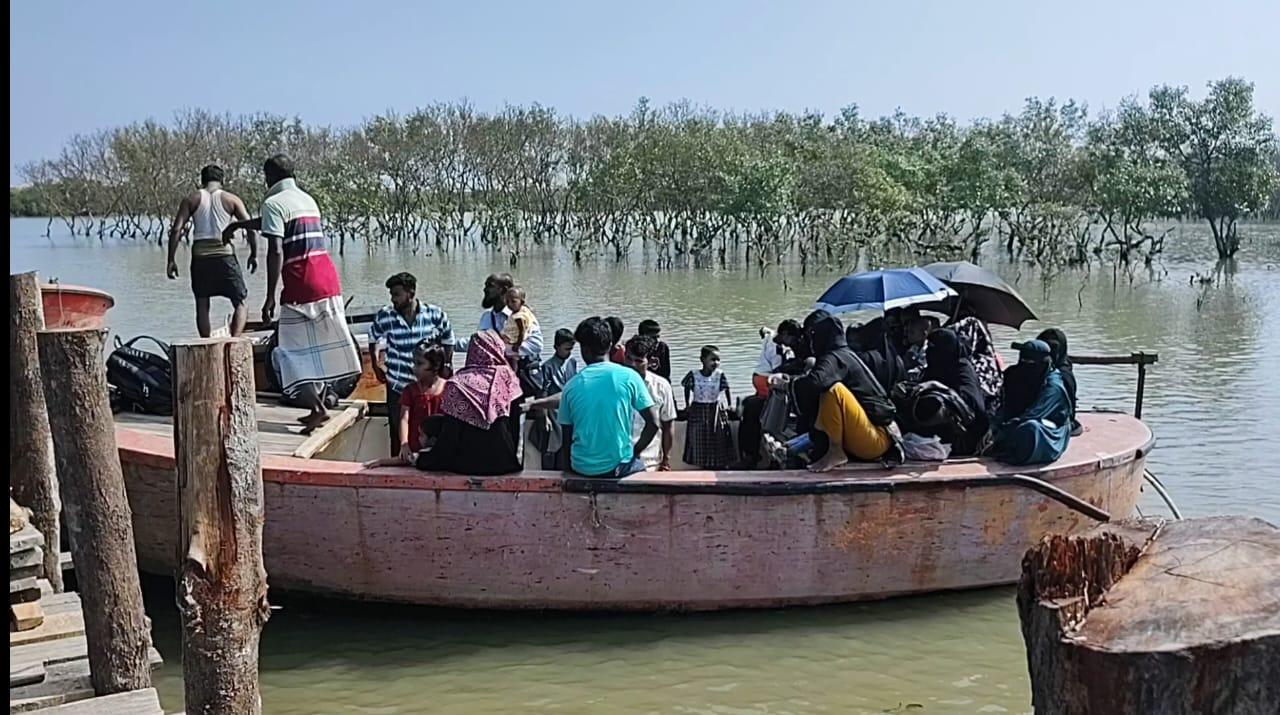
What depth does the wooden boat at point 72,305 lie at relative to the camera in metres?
8.02

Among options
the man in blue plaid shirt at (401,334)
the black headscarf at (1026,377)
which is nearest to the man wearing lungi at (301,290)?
the man in blue plaid shirt at (401,334)

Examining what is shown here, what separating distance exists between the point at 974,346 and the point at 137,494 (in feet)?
16.5

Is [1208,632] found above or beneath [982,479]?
above

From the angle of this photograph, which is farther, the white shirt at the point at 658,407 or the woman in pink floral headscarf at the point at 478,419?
the white shirt at the point at 658,407

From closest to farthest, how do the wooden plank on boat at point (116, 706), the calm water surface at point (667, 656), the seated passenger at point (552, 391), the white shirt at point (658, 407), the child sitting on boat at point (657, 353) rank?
the wooden plank on boat at point (116, 706), the calm water surface at point (667, 656), the white shirt at point (658, 407), the seated passenger at point (552, 391), the child sitting on boat at point (657, 353)

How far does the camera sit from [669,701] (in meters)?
6.04

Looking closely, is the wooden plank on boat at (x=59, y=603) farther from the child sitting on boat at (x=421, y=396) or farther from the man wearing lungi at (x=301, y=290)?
the man wearing lungi at (x=301, y=290)

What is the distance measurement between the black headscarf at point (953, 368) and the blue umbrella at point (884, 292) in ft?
1.55

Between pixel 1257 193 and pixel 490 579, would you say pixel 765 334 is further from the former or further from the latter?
pixel 1257 193

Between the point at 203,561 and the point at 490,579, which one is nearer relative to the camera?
the point at 203,561

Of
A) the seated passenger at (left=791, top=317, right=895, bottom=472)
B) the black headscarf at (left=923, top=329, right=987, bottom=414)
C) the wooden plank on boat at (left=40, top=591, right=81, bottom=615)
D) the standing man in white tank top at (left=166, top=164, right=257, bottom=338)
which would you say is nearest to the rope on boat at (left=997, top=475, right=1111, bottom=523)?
the black headscarf at (left=923, top=329, right=987, bottom=414)

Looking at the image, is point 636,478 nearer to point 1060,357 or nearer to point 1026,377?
point 1026,377

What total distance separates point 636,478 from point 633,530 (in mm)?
295

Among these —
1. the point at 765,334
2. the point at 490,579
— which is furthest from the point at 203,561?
the point at 765,334
